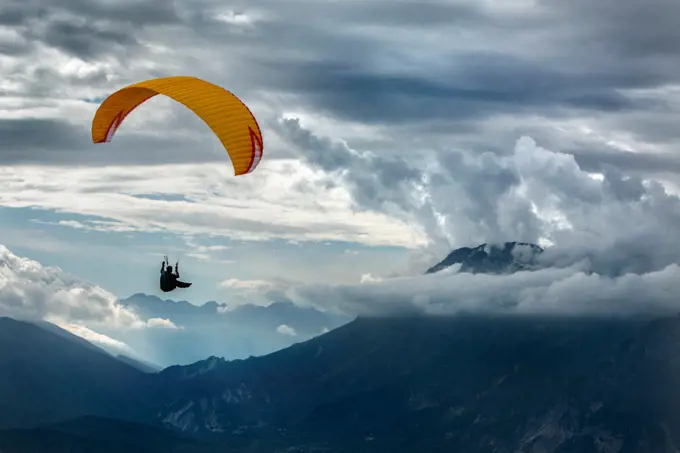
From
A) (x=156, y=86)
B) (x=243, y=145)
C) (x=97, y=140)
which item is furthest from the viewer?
(x=97, y=140)

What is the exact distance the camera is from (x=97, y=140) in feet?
398

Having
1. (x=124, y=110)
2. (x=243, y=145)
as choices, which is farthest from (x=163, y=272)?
(x=124, y=110)

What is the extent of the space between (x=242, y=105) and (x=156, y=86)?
10.9 m

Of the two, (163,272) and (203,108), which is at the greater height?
(203,108)

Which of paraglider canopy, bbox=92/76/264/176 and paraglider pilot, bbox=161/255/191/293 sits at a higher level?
paraglider canopy, bbox=92/76/264/176

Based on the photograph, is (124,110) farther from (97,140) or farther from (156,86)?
(156,86)

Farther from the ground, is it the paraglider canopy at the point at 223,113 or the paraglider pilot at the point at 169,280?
the paraglider canopy at the point at 223,113

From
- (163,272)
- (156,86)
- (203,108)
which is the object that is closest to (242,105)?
(203,108)

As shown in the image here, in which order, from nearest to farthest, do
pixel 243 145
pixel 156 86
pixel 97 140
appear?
pixel 243 145 → pixel 156 86 → pixel 97 140

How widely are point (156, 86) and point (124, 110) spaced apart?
15871mm

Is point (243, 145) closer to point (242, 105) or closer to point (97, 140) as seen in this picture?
point (242, 105)

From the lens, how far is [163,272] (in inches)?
4193

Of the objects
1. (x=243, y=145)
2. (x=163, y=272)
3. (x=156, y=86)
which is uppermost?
(x=156, y=86)

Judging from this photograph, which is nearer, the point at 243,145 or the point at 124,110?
the point at 243,145
